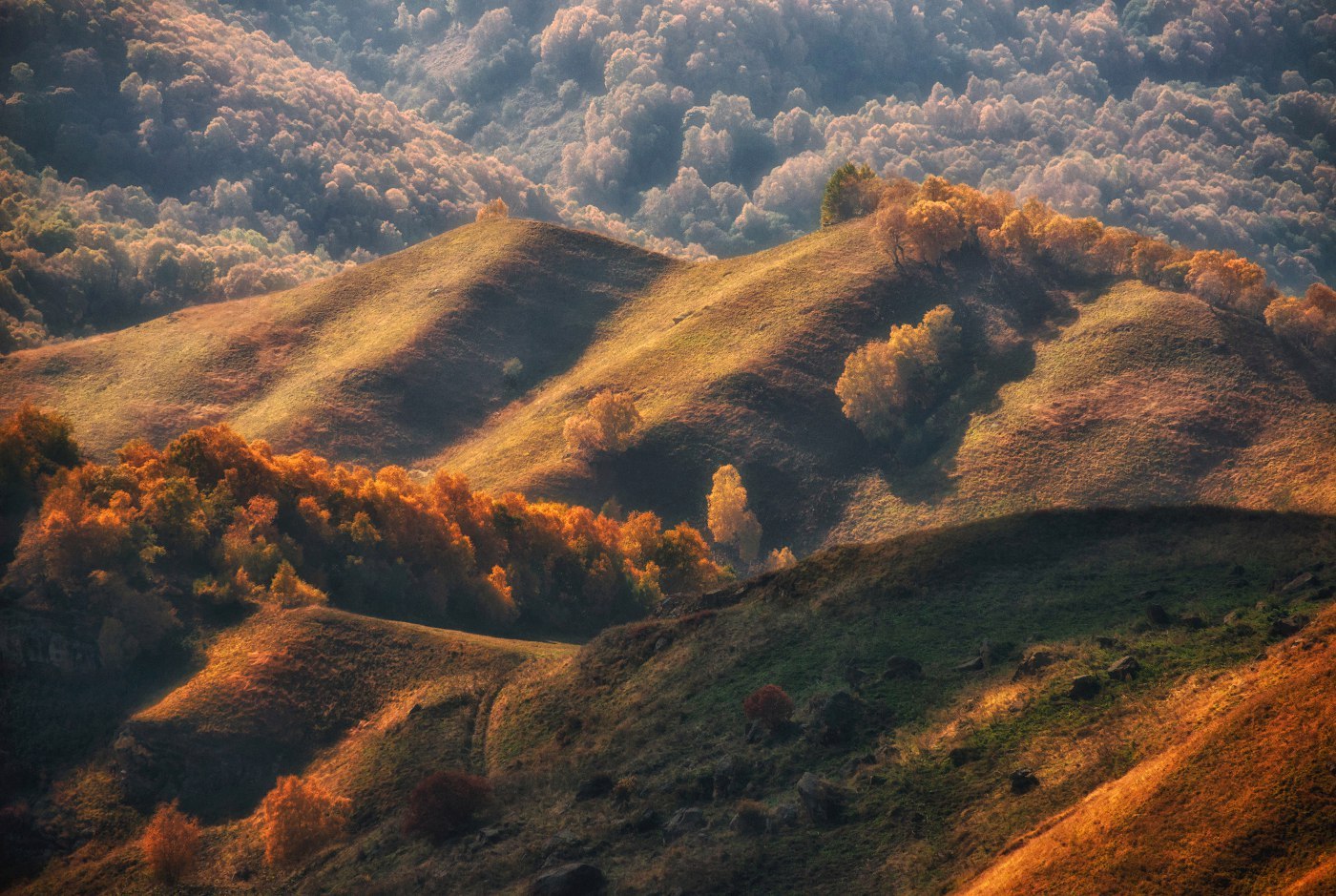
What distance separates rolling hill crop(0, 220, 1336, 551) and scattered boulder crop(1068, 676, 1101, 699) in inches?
2704

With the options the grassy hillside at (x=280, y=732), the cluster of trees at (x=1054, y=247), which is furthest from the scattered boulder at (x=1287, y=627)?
the cluster of trees at (x=1054, y=247)

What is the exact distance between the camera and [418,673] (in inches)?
3172

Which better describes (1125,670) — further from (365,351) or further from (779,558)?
(365,351)

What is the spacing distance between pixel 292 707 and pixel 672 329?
93.4 m

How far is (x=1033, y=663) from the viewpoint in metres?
55.5

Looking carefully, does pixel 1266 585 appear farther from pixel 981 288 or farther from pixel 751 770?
pixel 981 288

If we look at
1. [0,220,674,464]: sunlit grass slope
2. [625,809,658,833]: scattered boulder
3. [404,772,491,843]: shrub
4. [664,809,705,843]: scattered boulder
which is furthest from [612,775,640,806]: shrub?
[0,220,674,464]: sunlit grass slope

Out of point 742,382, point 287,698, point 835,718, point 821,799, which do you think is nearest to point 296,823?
point 287,698

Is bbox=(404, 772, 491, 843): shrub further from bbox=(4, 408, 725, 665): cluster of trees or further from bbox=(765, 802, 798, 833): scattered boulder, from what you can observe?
bbox=(4, 408, 725, 665): cluster of trees

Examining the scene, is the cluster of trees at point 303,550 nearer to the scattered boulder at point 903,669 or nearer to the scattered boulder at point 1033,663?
the scattered boulder at point 903,669

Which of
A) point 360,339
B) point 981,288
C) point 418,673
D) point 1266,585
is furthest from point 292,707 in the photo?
point 981,288

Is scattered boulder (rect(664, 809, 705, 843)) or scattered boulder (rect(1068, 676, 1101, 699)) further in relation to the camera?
scattered boulder (rect(1068, 676, 1101, 699))

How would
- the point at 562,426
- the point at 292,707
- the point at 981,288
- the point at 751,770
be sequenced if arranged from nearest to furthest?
the point at 751,770 → the point at 292,707 → the point at 562,426 → the point at 981,288

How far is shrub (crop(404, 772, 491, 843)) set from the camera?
56438 millimetres
